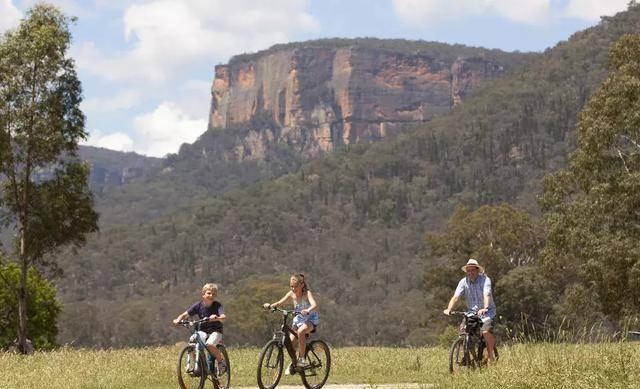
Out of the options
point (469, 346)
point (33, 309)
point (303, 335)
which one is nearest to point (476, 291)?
point (469, 346)

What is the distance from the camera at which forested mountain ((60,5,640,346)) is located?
481 ft

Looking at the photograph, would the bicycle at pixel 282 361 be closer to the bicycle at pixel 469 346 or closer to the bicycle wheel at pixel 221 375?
the bicycle wheel at pixel 221 375

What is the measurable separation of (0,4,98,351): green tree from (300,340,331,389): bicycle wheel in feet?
47.8

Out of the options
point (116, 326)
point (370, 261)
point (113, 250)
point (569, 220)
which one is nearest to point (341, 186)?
point (370, 261)

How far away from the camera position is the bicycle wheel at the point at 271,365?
13070 mm

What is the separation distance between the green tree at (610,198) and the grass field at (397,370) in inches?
413

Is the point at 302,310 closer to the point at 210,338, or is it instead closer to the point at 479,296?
the point at 210,338

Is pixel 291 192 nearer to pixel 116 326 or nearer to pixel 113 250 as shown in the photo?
pixel 113 250

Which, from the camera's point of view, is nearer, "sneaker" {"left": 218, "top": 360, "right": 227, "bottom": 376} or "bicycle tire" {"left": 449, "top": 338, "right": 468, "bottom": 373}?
"sneaker" {"left": 218, "top": 360, "right": 227, "bottom": 376}

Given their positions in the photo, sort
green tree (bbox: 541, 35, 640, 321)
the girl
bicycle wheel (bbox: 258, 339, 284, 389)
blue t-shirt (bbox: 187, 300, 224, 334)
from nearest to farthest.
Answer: blue t-shirt (bbox: 187, 300, 224, 334) → bicycle wheel (bbox: 258, 339, 284, 389) → the girl → green tree (bbox: 541, 35, 640, 321)

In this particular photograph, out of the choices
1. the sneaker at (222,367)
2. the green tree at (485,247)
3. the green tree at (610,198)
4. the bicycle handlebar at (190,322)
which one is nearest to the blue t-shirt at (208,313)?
the bicycle handlebar at (190,322)

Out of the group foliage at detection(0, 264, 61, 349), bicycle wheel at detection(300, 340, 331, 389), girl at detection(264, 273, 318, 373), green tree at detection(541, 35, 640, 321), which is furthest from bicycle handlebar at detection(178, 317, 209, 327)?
foliage at detection(0, 264, 61, 349)

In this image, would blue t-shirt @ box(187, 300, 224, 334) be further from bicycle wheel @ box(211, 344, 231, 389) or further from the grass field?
the grass field

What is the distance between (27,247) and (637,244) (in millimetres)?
18604
